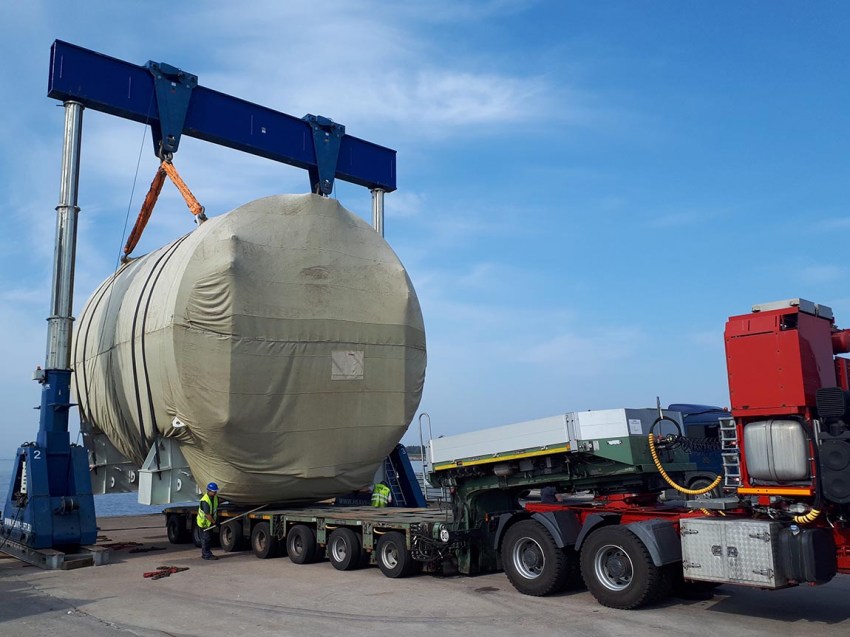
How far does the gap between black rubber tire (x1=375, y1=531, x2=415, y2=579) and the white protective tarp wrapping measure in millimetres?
2780

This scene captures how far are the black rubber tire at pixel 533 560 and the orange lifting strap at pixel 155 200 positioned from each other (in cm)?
832

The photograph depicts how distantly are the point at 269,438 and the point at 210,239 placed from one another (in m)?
3.47

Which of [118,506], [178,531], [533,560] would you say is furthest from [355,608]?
[118,506]

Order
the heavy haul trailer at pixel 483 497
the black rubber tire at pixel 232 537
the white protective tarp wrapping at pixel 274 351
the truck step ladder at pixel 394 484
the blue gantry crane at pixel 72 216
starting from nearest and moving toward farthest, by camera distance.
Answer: the heavy haul trailer at pixel 483 497
the white protective tarp wrapping at pixel 274 351
the blue gantry crane at pixel 72 216
the black rubber tire at pixel 232 537
the truck step ladder at pixel 394 484

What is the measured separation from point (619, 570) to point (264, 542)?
7036 millimetres

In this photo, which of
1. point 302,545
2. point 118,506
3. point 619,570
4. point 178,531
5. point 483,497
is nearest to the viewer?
point 619,570

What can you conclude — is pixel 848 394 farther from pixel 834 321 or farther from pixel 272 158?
pixel 272 158

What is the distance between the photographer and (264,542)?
43.9ft

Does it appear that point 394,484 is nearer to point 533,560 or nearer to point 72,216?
point 533,560

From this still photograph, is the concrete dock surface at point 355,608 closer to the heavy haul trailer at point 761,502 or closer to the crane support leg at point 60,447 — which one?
the heavy haul trailer at point 761,502

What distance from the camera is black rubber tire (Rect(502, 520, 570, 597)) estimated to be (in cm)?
913

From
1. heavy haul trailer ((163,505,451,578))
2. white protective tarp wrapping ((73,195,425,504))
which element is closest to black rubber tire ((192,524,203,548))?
heavy haul trailer ((163,505,451,578))

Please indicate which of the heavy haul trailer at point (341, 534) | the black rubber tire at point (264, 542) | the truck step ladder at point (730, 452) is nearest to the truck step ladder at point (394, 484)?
the heavy haul trailer at point (341, 534)

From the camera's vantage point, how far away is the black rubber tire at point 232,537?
1401cm
